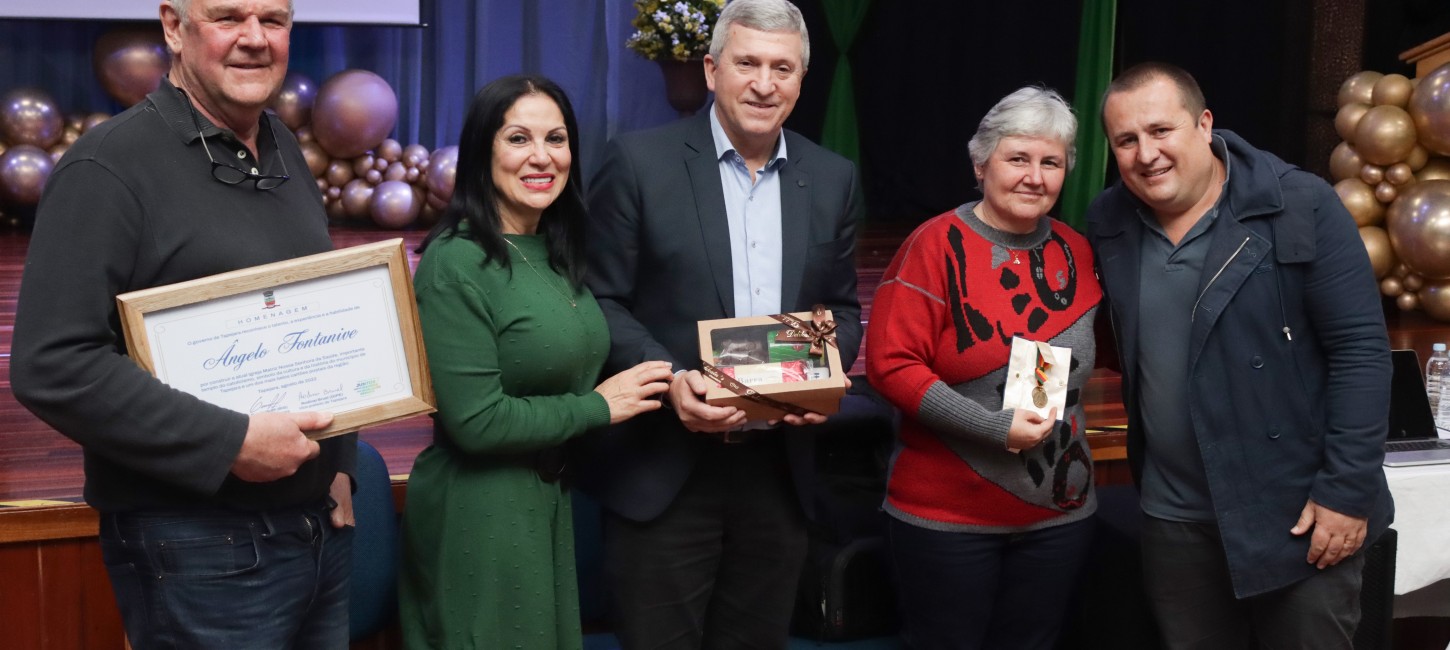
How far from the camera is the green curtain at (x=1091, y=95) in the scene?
22.5 feet

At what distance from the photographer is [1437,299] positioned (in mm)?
5012

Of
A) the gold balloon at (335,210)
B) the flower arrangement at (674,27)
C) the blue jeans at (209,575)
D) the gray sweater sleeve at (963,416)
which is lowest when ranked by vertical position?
the blue jeans at (209,575)

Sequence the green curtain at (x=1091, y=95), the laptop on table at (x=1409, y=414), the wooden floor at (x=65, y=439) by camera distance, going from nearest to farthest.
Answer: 1. the wooden floor at (x=65, y=439)
2. the laptop on table at (x=1409, y=414)
3. the green curtain at (x=1091, y=95)

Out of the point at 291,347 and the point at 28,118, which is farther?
the point at 28,118

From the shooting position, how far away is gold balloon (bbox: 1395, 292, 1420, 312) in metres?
5.15

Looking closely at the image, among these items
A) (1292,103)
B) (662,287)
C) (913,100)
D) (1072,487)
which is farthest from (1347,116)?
(662,287)

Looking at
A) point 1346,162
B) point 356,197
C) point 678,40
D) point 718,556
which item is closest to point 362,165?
point 356,197

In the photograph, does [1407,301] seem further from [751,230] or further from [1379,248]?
[751,230]

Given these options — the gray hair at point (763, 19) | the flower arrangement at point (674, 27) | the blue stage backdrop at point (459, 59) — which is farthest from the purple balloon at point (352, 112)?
the gray hair at point (763, 19)

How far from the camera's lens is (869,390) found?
3.11 m

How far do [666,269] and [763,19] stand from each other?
0.47 meters

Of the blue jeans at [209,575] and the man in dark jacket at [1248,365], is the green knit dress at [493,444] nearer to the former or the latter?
the blue jeans at [209,575]

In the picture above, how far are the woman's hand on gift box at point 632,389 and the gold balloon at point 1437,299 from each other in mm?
4135

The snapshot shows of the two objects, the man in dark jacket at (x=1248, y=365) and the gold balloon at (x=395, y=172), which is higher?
the gold balloon at (x=395, y=172)
